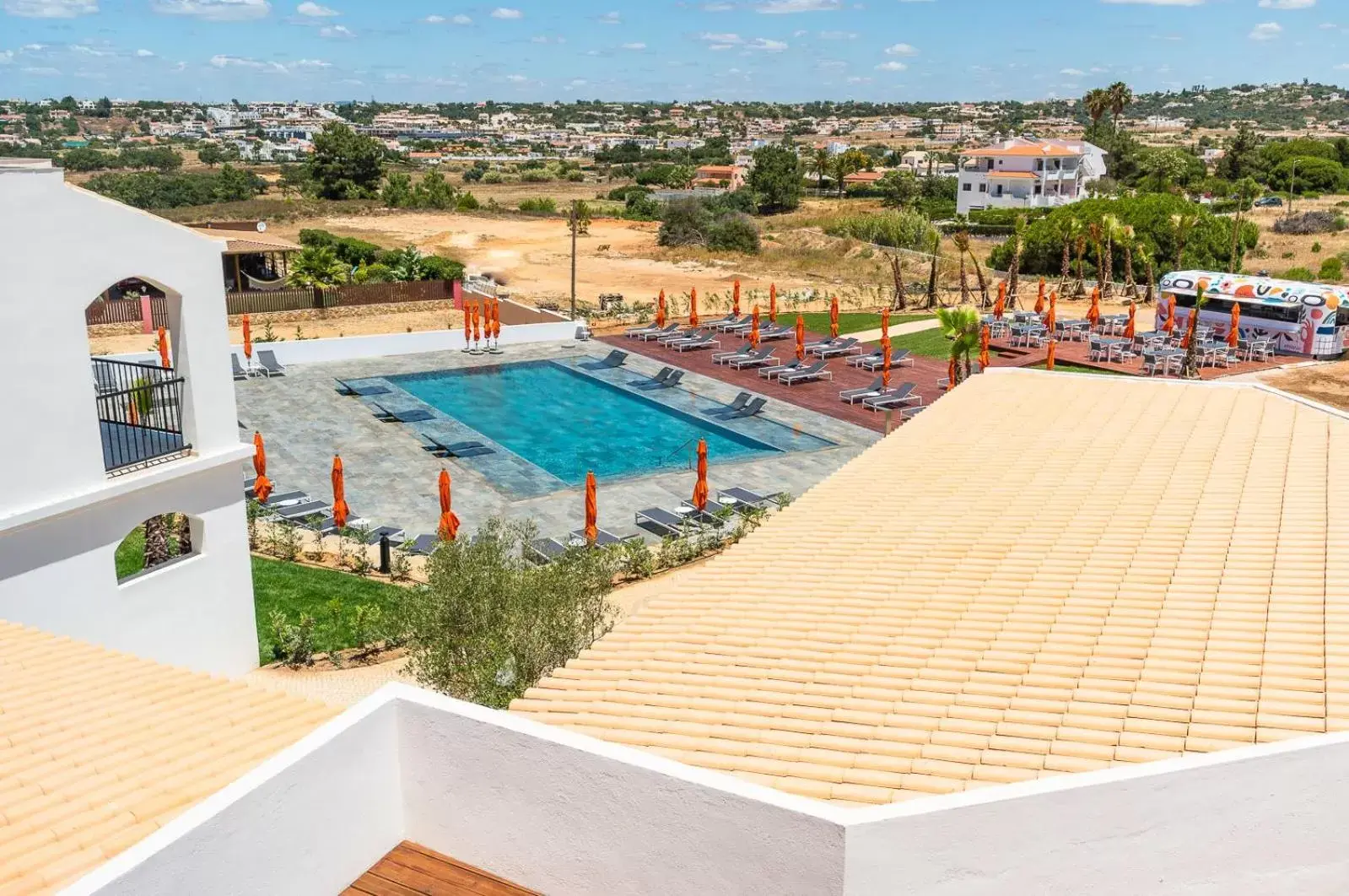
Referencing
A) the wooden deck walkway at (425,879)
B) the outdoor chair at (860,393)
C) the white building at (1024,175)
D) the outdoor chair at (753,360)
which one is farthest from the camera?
the white building at (1024,175)

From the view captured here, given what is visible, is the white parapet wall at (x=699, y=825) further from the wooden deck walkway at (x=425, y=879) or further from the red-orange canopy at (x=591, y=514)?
the red-orange canopy at (x=591, y=514)

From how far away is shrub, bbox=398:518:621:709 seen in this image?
10977 millimetres

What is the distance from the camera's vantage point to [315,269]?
39469mm

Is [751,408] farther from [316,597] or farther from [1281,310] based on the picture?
[1281,310]

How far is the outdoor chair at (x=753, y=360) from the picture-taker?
31.4 metres

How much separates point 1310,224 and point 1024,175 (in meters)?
22.5

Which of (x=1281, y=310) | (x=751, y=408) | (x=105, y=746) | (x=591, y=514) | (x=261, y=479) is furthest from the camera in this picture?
(x=1281, y=310)

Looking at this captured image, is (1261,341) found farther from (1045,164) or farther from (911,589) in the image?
(1045,164)

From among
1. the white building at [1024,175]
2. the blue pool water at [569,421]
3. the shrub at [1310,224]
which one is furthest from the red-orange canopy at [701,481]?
the white building at [1024,175]

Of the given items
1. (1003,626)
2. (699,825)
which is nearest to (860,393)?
(1003,626)

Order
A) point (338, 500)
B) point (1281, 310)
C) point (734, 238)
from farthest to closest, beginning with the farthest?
point (734, 238)
point (1281, 310)
point (338, 500)

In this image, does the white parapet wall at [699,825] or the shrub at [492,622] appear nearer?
the white parapet wall at [699,825]

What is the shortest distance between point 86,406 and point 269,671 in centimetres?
434

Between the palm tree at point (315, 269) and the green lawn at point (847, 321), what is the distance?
15.8m
